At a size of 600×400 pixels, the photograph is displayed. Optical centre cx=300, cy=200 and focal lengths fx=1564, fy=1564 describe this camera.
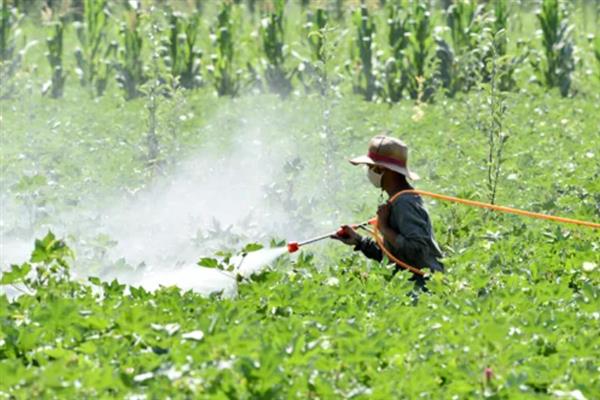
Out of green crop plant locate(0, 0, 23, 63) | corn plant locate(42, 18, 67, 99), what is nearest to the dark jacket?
corn plant locate(42, 18, 67, 99)

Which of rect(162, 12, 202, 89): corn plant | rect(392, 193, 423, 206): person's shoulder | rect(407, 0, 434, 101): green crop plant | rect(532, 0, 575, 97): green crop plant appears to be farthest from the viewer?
rect(162, 12, 202, 89): corn plant

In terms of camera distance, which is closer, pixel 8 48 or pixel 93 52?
pixel 8 48

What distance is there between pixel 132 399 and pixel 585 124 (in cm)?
957

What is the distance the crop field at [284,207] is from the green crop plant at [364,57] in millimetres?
26

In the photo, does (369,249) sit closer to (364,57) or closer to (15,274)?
(15,274)

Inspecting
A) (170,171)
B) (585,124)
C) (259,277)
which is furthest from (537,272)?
(585,124)

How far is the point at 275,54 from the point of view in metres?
17.4

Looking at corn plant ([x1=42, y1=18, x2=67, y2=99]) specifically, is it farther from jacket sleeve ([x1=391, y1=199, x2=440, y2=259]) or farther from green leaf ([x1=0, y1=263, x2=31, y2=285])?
green leaf ([x1=0, y1=263, x2=31, y2=285])

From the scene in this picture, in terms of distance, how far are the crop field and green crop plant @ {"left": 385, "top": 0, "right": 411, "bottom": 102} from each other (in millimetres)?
47

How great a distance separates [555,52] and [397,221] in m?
9.64

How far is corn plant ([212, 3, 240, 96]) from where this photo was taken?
55.3 ft

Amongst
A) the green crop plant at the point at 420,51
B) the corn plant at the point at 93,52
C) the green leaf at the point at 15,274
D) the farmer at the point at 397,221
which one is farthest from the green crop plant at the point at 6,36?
the green leaf at the point at 15,274

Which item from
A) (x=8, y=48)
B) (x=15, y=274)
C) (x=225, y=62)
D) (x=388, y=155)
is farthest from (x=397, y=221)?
(x=8, y=48)

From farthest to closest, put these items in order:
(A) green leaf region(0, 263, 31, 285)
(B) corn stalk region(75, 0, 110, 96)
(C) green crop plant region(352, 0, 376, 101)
→ (B) corn stalk region(75, 0, 110, 96) < (C) green crop plant region(352, 0, 376, 101) < (A) green leaf region(0, 263, 31, 285)
